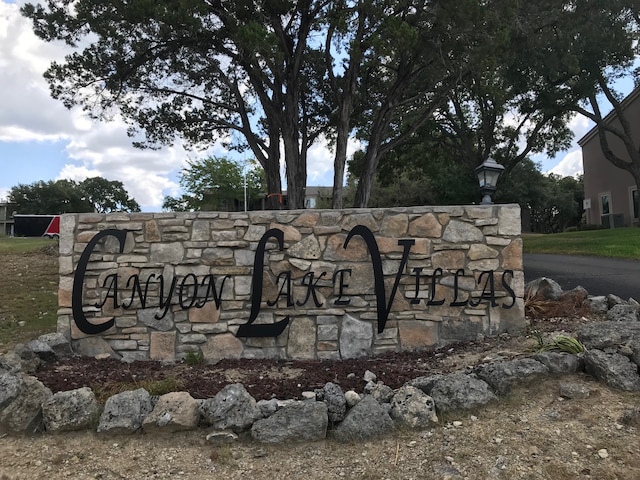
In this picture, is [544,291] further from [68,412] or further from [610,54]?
[610,54]

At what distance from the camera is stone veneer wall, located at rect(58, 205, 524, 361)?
5.41 metres

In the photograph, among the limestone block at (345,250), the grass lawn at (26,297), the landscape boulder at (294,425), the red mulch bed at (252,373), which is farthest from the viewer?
the grass lawn at (26,297)

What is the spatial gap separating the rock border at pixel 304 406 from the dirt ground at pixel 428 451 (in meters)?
0.07

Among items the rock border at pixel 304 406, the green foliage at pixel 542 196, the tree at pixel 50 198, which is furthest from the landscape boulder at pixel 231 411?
the tree at pixel 50 198

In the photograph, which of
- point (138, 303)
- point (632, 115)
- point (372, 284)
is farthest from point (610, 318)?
point (632, 115)

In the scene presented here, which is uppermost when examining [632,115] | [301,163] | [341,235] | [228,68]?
[632,115]

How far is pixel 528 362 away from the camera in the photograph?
12.5ft

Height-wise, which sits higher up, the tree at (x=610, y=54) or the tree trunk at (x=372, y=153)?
→ the tree at (x=610, y=54)

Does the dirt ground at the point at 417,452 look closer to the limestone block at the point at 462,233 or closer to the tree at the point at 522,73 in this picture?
the limestone block at the point at 462,233

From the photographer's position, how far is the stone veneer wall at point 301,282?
541 centimetres

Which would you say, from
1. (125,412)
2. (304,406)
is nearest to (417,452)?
(304,406)

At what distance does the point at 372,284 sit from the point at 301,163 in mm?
7689

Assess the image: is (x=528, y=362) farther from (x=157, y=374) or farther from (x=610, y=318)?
(x=157, y=374)

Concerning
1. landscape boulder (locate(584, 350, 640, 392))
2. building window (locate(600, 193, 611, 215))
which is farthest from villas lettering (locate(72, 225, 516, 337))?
building window (locate(600, 193, 611, 215))
